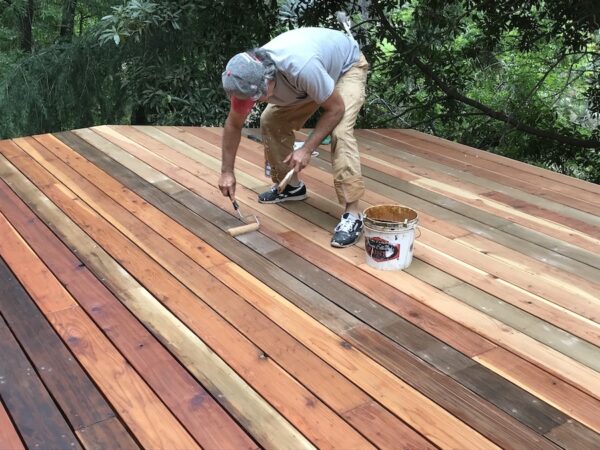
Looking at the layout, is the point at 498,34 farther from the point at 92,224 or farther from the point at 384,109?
the point at 92,224

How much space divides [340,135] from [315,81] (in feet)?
1.17

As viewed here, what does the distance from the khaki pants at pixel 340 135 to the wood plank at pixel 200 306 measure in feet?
2.33

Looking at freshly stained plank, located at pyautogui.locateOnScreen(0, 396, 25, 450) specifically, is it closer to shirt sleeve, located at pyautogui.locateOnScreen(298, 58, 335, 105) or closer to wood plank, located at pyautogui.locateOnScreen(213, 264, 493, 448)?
wood plank, located at pyautogui.locateOnScreen(213, 264, 493, 448)

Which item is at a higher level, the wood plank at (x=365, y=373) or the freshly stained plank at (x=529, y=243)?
the freshly stained plank at (x=529, y=243)

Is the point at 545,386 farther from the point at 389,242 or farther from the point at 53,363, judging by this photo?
the point at 53,363

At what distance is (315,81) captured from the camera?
7.93 feet

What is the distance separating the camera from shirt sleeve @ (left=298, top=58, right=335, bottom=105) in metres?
2.40

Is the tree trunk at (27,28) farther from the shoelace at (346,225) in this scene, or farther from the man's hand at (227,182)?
the shoelace at (346,225)

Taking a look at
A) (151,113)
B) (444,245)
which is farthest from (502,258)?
(151,113)

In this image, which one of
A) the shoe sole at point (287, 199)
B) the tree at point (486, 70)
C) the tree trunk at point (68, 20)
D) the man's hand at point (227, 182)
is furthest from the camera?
the tree trunk at point (68, 20)

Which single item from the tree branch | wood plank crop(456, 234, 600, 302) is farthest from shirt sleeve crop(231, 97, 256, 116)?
the tree branch

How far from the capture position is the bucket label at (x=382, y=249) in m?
2.46

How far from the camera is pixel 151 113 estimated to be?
18.2 ft

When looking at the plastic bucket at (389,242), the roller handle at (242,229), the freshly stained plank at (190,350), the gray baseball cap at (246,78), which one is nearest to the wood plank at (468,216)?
the plastic bucket at (389,242)
